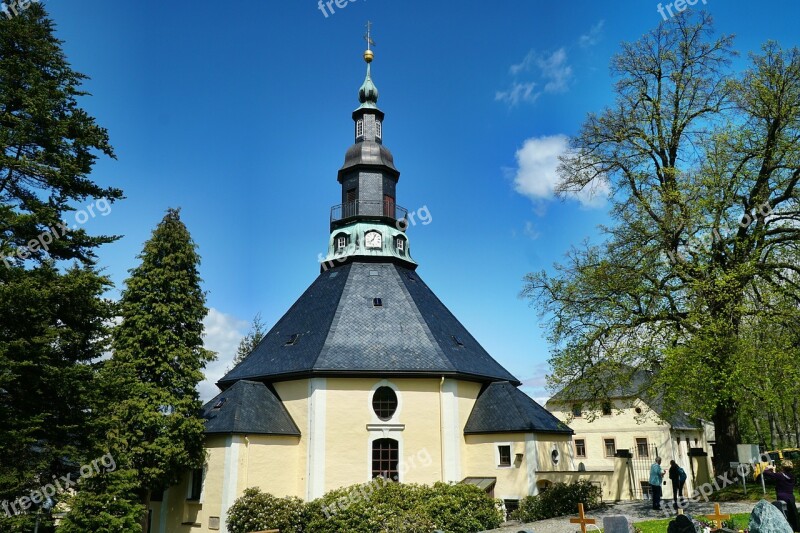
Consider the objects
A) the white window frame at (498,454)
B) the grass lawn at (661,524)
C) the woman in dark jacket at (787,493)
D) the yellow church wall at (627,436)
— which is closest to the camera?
the woman in dark jacket at (787,493)

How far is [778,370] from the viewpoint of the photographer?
623 inches

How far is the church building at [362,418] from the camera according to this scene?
2197 cm

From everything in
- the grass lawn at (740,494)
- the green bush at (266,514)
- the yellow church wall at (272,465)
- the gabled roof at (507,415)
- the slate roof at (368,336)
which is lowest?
the green bush at (266,514)

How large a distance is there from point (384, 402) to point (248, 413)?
17.1 ft

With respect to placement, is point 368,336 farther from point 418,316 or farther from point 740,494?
point 740,494

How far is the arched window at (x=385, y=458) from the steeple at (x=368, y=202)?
9344mm

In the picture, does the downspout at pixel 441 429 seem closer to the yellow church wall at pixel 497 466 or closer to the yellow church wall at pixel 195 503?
the yellow church wall at pixel 497 466

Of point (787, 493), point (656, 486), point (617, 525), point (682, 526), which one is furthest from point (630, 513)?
point (682, 526)

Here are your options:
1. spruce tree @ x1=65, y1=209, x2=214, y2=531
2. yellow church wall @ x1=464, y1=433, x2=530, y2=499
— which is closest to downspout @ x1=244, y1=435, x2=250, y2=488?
spruce tree @ x1=65, y1=209, x2=214, y2=531

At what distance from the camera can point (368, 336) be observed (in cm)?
2477

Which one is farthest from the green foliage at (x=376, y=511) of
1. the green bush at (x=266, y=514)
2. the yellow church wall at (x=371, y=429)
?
the yellow church wall at (x=371, y=429)

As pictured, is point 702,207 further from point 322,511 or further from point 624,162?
point 322,511

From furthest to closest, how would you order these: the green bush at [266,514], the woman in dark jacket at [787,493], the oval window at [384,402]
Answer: the oval window at [384,402], the green bush at [266,514], the woman in dark jacket at [787,493]

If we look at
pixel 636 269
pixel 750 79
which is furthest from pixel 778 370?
pixel 750 79
